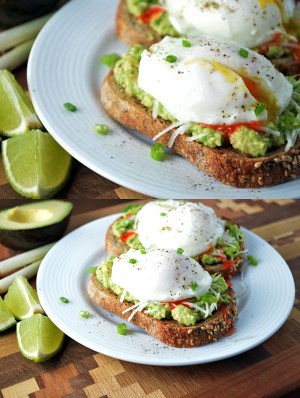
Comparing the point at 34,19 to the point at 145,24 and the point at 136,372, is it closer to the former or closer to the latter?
the point at 145,24

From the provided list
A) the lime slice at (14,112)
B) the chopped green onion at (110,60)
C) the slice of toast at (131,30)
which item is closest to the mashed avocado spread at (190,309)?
the lime slice at (14,112)

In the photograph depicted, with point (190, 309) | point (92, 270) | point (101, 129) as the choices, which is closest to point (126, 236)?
point (92, 270)

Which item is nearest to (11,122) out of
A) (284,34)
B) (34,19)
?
(34,19)

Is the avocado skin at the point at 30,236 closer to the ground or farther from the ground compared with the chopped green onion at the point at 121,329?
closer to the ground

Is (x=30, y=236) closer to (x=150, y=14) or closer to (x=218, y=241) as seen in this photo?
(x=218, y=241)

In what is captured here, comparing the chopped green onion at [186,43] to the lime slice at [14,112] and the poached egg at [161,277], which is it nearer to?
the lime slice at [14,112]

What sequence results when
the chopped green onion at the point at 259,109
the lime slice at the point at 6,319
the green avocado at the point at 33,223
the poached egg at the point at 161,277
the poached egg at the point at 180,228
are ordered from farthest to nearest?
the green avocado at the point at 33,223 < the poached egg at the point at 180,228 < the lime slice at the point at 6,319 < the poached egg at the point at 161,277 < the chopped green onion at the point at 259,109
